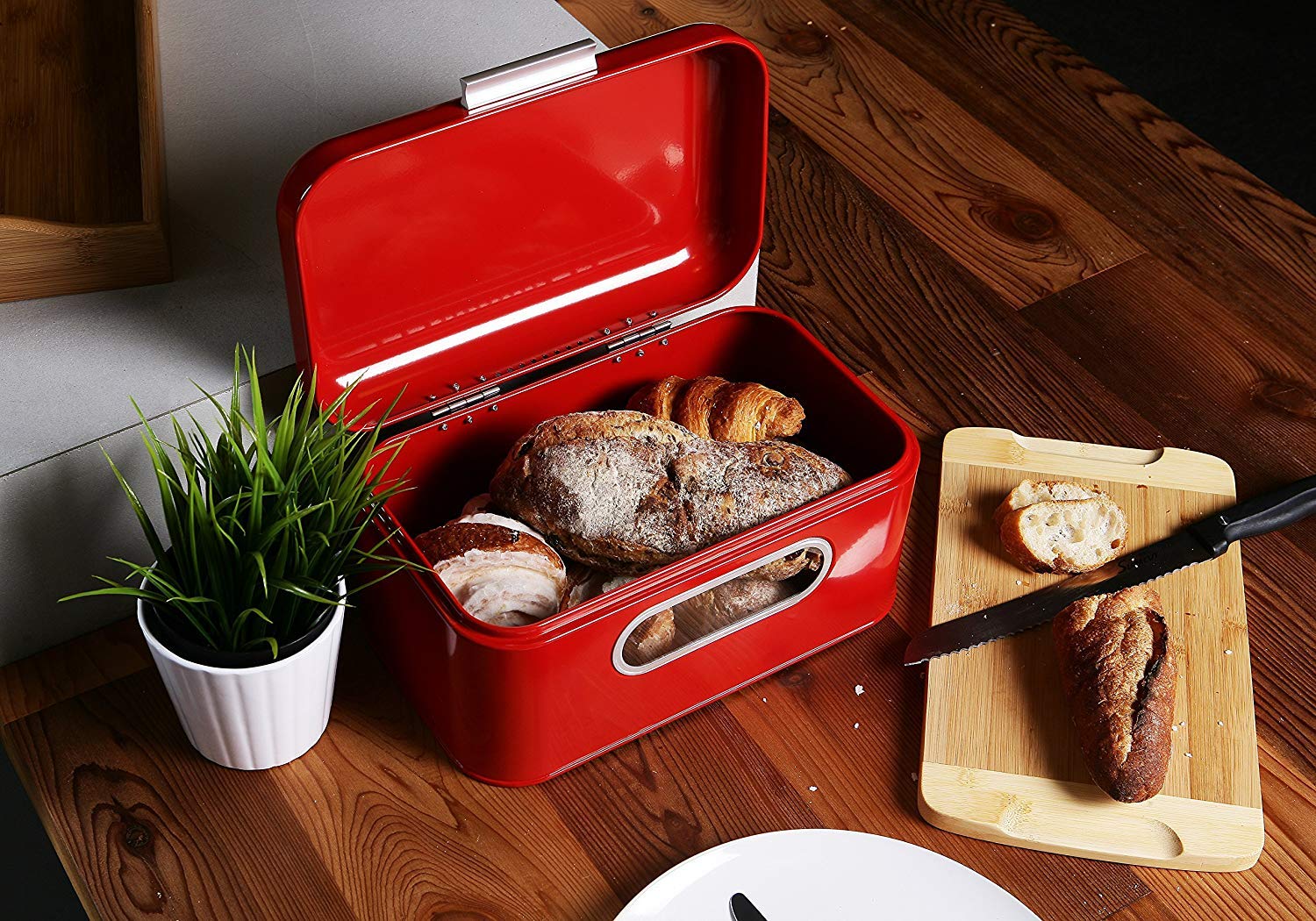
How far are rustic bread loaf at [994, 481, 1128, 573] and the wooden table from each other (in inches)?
2.7

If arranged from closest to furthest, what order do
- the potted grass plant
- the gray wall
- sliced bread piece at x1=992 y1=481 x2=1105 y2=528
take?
the potted grass plant, the gray wall, sliced bread piece at x1=992 y1=481 x2=1105 y2=528

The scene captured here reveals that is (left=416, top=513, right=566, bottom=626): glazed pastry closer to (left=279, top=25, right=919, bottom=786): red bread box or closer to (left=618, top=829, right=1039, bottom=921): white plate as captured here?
(left=279, top=25, right=919, bottom=786): red bread box

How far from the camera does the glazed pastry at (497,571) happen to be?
80 centimetres

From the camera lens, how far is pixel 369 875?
2.61ft

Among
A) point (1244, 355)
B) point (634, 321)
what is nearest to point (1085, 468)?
point (1244, 355)

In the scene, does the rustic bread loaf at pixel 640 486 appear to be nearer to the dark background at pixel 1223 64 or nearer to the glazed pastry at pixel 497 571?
the glazed pastry at pixel 497 571

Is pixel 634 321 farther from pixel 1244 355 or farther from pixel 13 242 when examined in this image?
pixel 1244 355

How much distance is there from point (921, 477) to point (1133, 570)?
0.17m

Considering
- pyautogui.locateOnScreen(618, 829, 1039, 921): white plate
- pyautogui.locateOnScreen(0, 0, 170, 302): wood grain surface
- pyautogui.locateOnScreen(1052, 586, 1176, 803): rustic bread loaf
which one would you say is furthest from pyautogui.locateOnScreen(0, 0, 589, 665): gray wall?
pyautogui.locateOnScreen(1052, 586, 1176, 803): rustic bread loaf

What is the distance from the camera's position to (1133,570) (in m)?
0.93

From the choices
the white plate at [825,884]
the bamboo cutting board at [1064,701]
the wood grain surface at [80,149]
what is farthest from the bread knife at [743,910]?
the wood grain surface at [80,149]

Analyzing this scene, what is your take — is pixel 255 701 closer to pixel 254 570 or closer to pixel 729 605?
pixel 254 570

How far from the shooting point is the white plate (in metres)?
0.77

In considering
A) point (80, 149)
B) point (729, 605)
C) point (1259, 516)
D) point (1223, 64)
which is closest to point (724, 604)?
point (729, 605)
